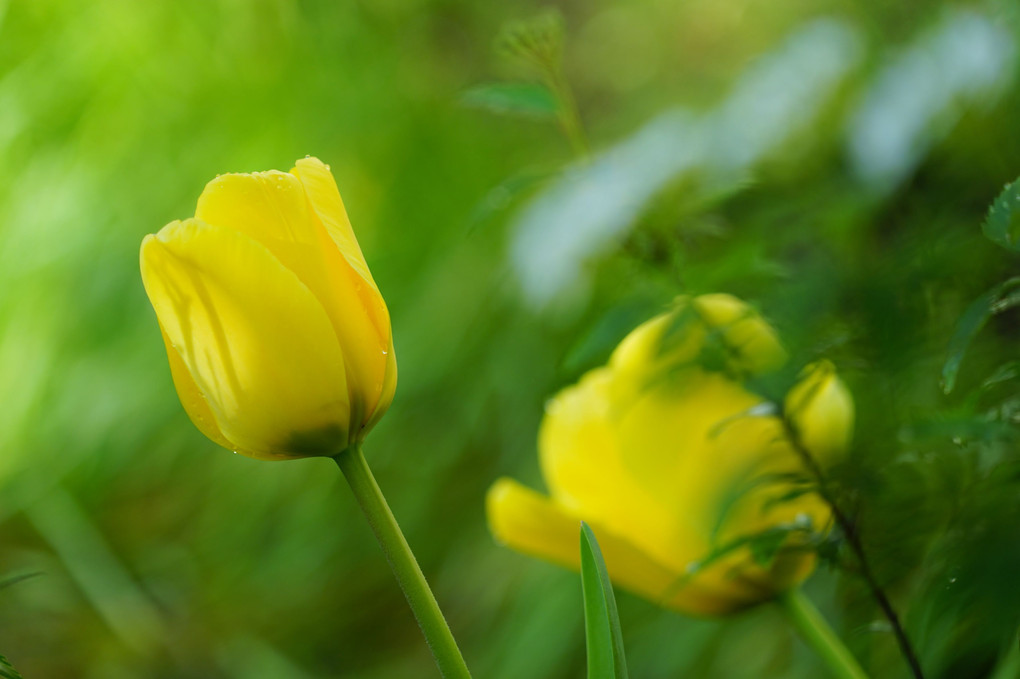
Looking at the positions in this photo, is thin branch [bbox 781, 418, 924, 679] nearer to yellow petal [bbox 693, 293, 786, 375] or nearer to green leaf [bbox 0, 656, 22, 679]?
yellow petal [bbox 693, 293, 786, 375]

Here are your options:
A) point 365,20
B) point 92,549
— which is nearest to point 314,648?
point 92,549

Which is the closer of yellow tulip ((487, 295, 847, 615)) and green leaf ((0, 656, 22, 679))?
green leaf ((0, 656, 22, 679))

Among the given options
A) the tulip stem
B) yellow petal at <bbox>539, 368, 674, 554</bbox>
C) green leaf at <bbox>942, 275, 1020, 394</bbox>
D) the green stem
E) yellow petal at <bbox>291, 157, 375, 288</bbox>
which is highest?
yellow petal at <bbox>291, 157, 375, 288</bbox>

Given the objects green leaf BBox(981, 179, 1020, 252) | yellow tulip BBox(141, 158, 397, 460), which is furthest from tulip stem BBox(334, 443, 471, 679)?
green leaf BBox(981, 179, 1020, 252)

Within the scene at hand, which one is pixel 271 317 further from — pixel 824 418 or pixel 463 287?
pixel 463 287

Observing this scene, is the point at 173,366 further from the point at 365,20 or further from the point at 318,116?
the point at 365,20

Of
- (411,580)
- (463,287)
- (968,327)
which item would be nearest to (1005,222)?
(968,327)

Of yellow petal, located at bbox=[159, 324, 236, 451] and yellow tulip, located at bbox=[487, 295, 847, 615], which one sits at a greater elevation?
yellow petal, located at bbox=[159, 324, 236, 451]

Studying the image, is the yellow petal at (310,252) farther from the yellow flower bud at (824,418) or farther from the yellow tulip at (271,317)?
the yellow flower bud at (824,418)
